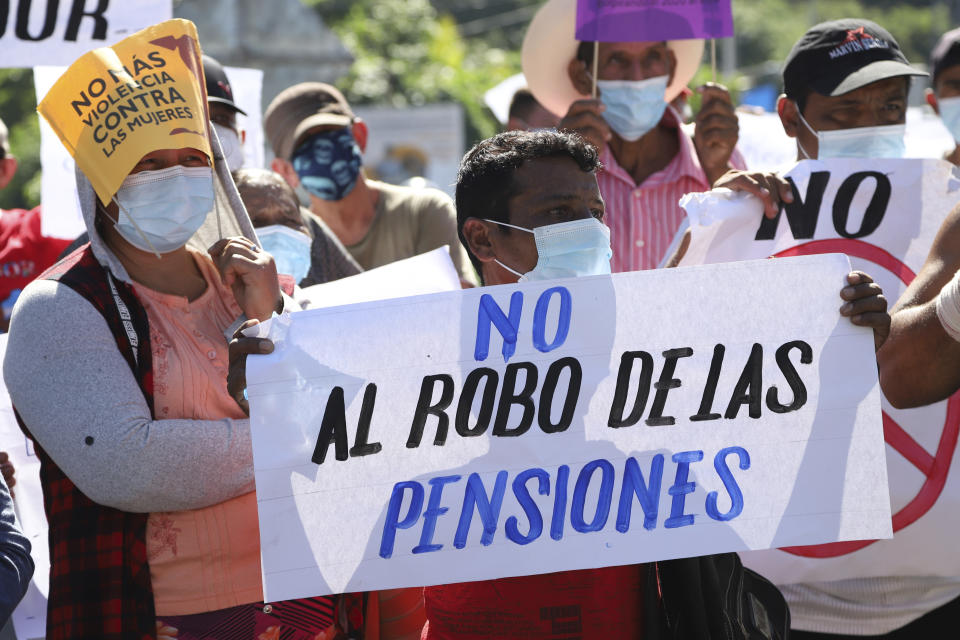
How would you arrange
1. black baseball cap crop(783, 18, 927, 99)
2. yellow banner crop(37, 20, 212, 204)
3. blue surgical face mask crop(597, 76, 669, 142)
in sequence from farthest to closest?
1. blue surgical face mask crop(597, 76, 669, 142)
2. black baseball cap crop(783, 18, 927, 99)
3. yellow banner crop(37, 20, 212, 204)

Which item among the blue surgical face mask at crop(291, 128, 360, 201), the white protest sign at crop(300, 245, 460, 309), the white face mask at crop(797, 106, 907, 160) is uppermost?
the white face mask at crop(797, 106, 907, 160)

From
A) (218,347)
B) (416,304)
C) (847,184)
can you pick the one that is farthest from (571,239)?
(847,184)

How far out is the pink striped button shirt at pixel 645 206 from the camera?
4328mm

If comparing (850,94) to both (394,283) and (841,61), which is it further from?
(394,283)

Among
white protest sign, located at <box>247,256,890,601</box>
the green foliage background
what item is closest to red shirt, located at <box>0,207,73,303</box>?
white protest sign, located at <box>247,256,890,601</box>

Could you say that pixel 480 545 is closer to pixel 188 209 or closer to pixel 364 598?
pixel 364 598

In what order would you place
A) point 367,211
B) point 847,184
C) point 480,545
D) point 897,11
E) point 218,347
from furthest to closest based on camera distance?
point 897,11 < point 367,211 < point 847,184 < point 218,347 < point 480,545

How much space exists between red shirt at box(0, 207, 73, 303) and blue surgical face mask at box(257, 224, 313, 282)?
57.6 inches

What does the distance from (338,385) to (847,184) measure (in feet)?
5.92

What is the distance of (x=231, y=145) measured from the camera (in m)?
4.46

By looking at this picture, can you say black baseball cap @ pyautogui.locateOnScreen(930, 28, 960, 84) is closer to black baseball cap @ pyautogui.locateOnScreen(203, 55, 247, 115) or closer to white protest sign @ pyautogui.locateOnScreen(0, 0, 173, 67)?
black baseball cap @ pyautogui.locateOnScreen(203, 55, 247, 115)

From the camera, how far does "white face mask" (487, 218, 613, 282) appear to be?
2.73 metres

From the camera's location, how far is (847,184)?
3.61 m

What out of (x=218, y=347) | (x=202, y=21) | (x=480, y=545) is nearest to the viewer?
(x=480, y=545)
